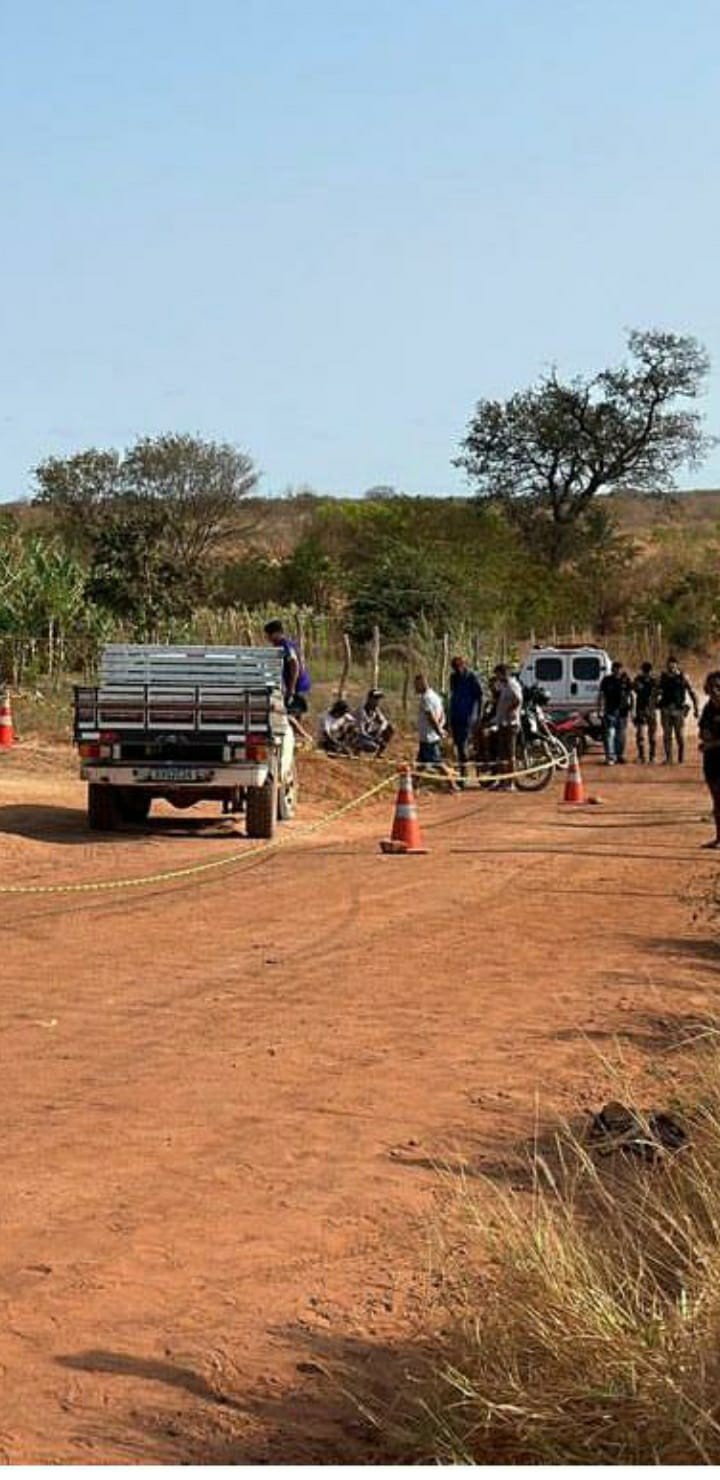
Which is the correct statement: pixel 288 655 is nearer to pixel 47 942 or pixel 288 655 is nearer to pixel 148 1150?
pixel 47 942

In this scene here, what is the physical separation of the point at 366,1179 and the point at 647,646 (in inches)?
1838

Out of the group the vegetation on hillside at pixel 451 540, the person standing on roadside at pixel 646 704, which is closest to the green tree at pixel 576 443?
the vegetation on hillside at pixel 451 540

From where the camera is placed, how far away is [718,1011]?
1011 centimetres

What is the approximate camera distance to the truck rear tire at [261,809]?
17703mm

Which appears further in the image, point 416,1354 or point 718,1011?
point 718,1011

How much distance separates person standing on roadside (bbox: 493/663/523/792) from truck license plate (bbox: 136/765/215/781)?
303 inches

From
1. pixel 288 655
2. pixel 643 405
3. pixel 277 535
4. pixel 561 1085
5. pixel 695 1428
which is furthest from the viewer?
pixel 277 535

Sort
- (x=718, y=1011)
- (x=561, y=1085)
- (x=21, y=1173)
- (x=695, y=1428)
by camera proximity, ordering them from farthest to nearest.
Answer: (x=718, y=1011) < (x=561, y=1085) < (x=21, y=1173) < (x=695, y=1428)

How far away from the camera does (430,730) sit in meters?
24.9

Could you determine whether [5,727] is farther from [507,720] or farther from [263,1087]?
[263,1087]

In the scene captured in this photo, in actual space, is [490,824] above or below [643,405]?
below

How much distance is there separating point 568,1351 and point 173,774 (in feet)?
43.0

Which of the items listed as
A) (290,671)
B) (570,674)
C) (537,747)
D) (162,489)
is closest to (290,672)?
(290,671)

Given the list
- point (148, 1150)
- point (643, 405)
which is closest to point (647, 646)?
point (643, 405)
